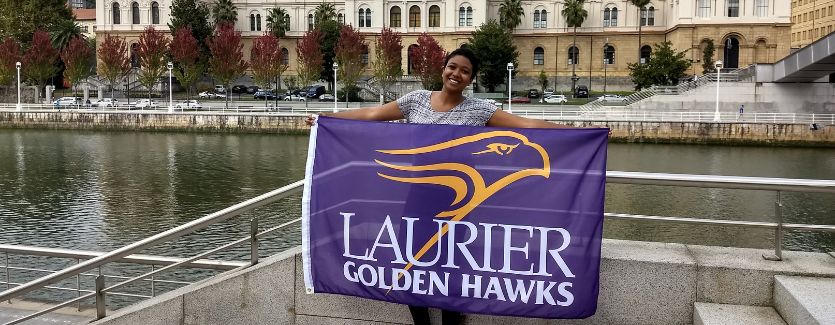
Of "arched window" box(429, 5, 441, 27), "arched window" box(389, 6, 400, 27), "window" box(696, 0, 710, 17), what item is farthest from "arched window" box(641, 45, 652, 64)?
"arched window" box(389, 6, 400, 27)

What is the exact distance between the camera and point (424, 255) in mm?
4840

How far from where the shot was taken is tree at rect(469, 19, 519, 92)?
67.4 metres

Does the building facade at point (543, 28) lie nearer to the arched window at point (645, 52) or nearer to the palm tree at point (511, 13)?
the arched window at point (645, 52)

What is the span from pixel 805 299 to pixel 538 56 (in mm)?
73069

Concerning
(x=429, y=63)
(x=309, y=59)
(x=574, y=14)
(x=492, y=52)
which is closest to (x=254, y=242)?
(x=429, y=63)

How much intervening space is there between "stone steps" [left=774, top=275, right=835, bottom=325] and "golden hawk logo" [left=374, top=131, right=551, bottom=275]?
1.56 meters

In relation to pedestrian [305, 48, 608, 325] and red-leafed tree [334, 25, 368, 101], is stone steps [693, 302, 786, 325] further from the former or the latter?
red-leafed tree [334, 25, 368, 101]

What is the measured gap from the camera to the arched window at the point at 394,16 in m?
76.9

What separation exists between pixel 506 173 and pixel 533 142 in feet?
0.78

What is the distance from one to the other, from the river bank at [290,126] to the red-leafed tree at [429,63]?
17.5m

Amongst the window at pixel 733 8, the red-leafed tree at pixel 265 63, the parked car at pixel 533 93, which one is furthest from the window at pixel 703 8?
the red-leafed tree at pixel 265 63

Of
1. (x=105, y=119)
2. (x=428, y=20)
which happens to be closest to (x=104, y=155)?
(x=105, y=119)

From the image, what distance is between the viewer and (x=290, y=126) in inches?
1779

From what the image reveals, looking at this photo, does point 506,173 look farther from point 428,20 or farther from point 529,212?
point 428,20
